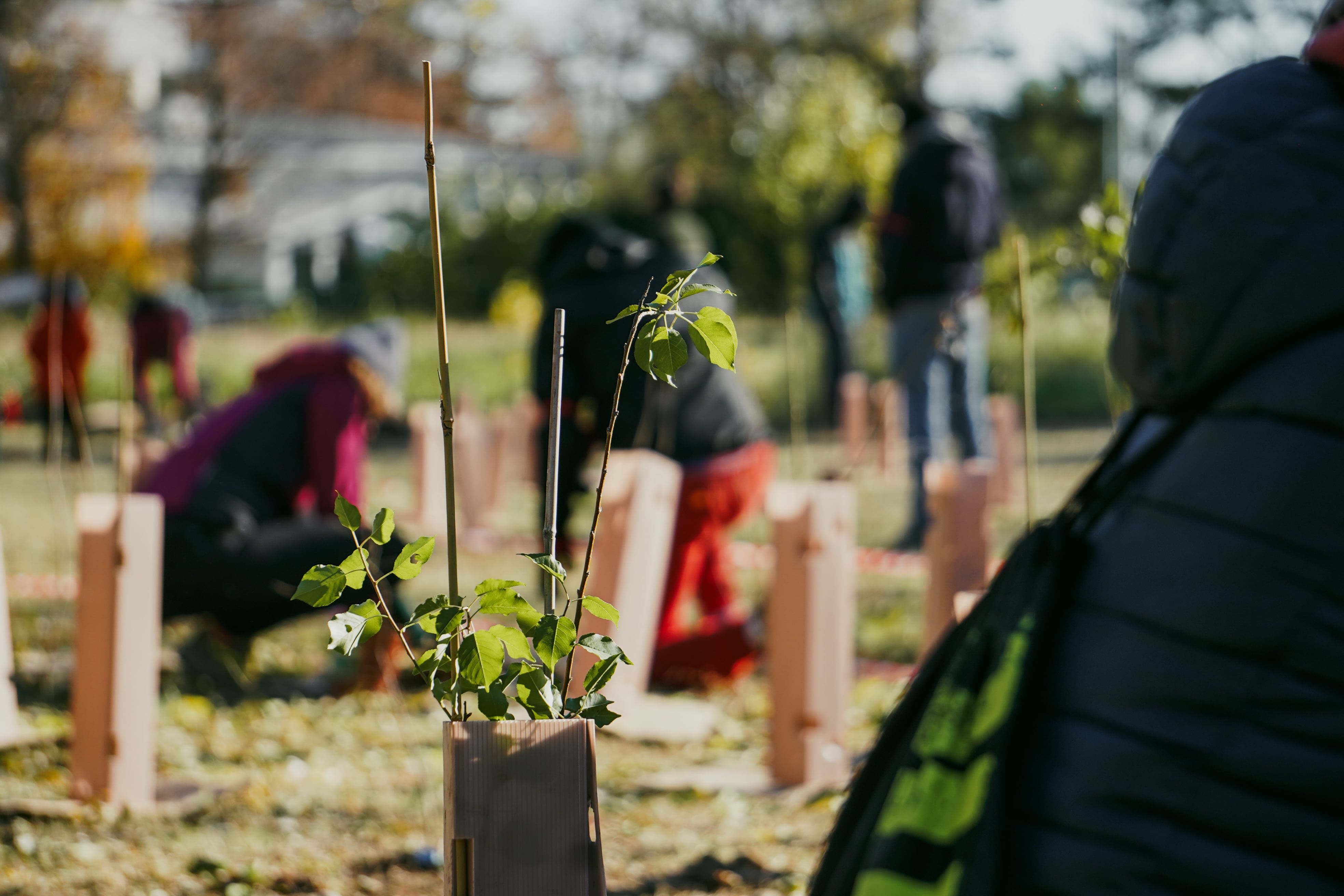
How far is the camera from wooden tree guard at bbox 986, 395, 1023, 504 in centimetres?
863

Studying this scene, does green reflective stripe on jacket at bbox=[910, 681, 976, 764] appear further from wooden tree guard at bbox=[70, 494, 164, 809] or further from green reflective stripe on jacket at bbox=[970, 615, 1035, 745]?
wooden tree guard at bbox=[70, 494, 164, 809]

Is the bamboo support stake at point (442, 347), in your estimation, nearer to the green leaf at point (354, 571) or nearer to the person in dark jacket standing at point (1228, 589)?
the green leaf at point (354, 571)

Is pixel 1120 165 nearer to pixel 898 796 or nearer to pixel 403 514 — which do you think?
pixel 403 514

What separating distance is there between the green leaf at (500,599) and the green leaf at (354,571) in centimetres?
14

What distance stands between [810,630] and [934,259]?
3.52 metres

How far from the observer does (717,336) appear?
1.51 m

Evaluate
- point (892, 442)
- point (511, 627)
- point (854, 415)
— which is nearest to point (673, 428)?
point (511, 627)

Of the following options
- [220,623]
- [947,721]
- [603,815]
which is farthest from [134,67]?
[947,721]

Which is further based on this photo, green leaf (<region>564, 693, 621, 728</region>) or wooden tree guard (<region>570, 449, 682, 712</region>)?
wooden tree guard (<region>570, 449, 682, 712</region>)

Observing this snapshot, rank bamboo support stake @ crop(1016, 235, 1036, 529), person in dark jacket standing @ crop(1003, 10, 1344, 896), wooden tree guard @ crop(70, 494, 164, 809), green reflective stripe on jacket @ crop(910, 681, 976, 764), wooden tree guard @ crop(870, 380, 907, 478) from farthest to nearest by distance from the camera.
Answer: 1. wooden tree guard @ crop(870, 380, 907, 478)
2. wooden tree guard @ crop(70, 494, 164, 809)
3. bamboo support stake @ crop(1016, 235, 1036, 529)
4. green reflective stripe on jacket @ crop(910, 681, 976, 764)
5. person in dark jacket standing @ crop(1003, 10, 1344, 896)

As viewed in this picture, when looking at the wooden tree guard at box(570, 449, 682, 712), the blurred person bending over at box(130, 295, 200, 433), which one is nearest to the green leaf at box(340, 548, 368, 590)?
the wooden tree guard at box(570, 449, 682, 712)

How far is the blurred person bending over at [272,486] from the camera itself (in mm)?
4586

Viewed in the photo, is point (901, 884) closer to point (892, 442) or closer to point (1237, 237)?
point (1237, 237)

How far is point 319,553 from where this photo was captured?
4.60m
